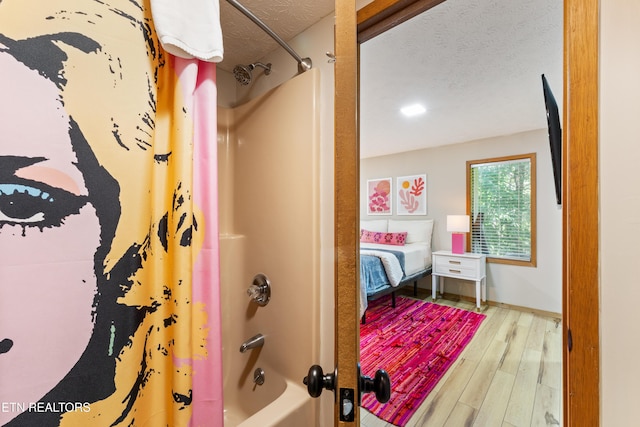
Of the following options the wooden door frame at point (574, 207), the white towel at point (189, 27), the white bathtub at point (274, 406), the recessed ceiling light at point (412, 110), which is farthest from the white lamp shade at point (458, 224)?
the white towel at point (189, 27)

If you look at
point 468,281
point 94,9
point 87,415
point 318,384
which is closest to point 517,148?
point 468,281

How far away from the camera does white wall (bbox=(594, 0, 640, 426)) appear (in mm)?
491

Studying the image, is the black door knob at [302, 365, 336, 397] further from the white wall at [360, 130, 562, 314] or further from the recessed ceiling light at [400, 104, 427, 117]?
the recessed ceiling light at [400, 104, 427, 117]

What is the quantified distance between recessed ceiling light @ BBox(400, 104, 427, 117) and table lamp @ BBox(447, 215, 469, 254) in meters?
0.92

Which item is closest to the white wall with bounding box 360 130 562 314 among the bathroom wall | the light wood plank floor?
the light wood plank floor

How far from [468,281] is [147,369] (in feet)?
7.05

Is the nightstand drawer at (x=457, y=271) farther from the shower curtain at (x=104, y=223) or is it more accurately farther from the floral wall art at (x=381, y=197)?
the shower curtain at (x=104, y=223)

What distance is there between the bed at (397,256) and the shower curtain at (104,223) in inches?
54.8

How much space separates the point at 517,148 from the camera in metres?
1.80

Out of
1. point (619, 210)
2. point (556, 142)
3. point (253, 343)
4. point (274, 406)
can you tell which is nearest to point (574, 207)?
point (619, 210)

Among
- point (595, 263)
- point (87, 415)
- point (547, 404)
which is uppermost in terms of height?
point (595, 263)

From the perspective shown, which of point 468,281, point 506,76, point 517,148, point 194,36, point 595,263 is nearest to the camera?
point 595,263

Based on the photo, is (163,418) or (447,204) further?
(447,204)

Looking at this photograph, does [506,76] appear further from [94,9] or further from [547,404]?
[94,9]
